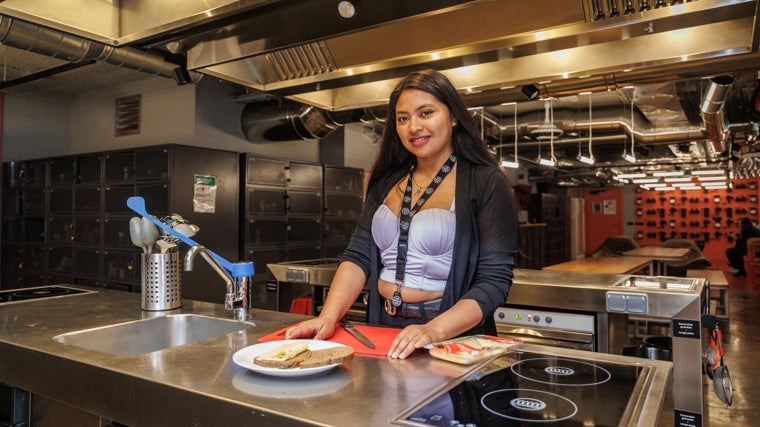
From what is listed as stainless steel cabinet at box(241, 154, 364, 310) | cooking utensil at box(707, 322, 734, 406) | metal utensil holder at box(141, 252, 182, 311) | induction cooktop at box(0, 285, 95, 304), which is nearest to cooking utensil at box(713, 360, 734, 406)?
cooking utensil at box(707, 322, 734, 406)

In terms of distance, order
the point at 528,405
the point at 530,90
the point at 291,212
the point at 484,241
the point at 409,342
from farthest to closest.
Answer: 1. the point at 291,212
2. the point at 530,90
3. the point at 484,241
4. the point at 409,342
5. the point at 528,405

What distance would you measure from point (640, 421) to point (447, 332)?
20.3 inches

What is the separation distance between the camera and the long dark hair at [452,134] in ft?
4.97

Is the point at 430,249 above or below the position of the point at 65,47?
below

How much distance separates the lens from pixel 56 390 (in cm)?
127

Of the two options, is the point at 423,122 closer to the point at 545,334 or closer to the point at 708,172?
the point at 545,334

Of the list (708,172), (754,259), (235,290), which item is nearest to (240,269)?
(235,290)

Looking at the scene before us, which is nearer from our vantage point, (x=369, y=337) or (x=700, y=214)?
(x=369, y=337)

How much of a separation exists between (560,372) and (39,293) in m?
2.56

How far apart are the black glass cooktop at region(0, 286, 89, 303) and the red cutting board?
1.68 metres

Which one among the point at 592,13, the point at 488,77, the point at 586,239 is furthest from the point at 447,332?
the point at 586,239

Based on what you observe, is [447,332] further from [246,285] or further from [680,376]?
[680,376]

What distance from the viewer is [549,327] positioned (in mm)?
2629

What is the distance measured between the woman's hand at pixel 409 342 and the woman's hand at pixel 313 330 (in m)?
0.23
